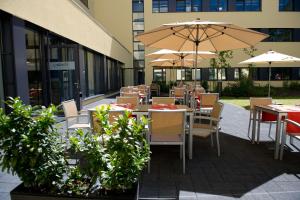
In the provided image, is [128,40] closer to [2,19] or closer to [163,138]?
[2,19]

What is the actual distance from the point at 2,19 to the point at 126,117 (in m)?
5.08

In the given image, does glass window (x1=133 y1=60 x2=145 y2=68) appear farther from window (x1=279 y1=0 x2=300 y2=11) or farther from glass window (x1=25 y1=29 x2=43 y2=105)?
glass window (x1=25 y1=29 x2=43 y2=105)

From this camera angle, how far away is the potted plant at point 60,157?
7.13 ft

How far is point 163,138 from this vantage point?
4.25 m

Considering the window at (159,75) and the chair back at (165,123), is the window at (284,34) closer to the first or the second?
the window at (159,75)

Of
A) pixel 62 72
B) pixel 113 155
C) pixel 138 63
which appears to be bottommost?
pixel 113 155

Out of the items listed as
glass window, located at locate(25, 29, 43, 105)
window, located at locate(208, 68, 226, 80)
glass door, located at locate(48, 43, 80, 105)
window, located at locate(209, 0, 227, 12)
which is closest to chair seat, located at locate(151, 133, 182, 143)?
glass window, located at locate(25, 29, 43, 105)

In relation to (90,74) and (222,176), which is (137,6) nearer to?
(90,74)

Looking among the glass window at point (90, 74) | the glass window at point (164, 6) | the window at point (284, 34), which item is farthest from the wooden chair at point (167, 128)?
the window at point (284, 34)

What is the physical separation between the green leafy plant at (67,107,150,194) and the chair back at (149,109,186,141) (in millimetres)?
1665

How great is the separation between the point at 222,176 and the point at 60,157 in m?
2.54

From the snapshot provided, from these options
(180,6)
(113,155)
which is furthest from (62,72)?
(180,6)

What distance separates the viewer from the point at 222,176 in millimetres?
4020

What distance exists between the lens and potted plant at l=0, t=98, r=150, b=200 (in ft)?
7.13
